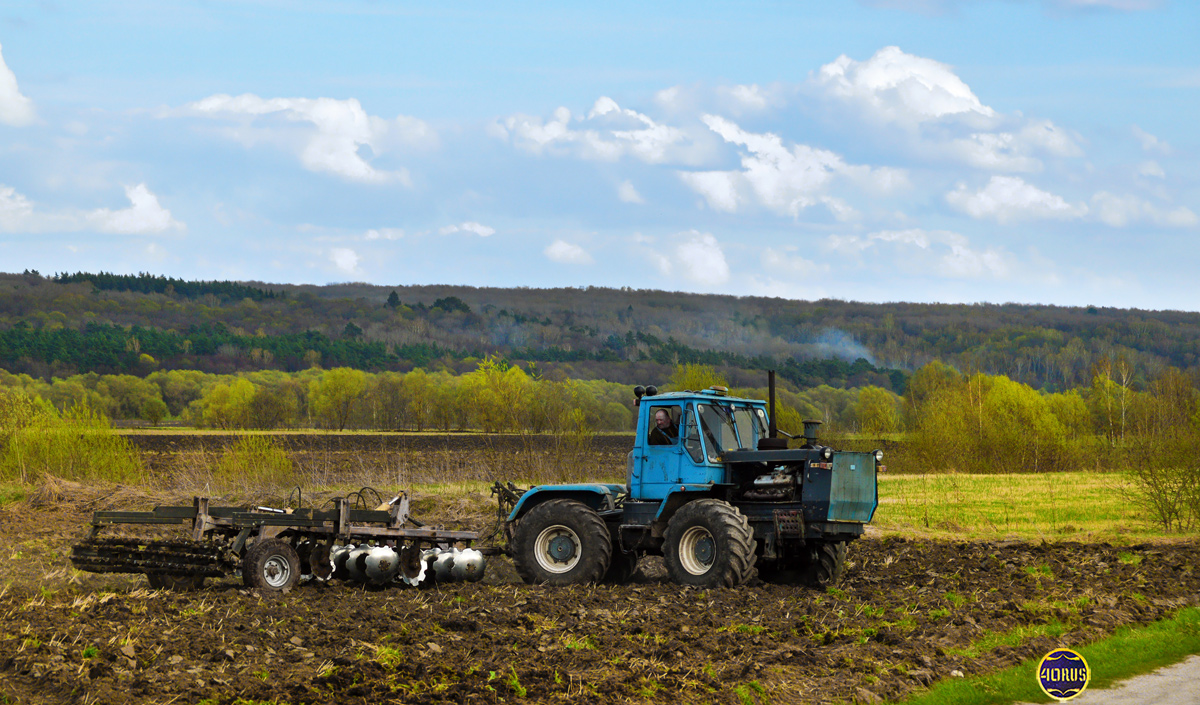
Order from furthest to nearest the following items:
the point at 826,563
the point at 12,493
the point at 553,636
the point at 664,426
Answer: the point at 12,493, the point at 664,426, the point at 826,563, the point at 553,636

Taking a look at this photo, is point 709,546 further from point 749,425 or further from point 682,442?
point 749,425

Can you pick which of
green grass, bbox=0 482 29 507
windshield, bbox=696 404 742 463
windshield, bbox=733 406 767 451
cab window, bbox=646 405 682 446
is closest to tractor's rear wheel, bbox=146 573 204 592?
cab window, bbox=646 405 682 446

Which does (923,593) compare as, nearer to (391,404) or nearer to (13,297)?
(391,404)

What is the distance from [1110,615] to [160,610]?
1025 centimetres

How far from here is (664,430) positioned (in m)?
→ 14.3

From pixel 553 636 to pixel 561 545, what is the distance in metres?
4.12

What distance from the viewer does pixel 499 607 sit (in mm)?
11992

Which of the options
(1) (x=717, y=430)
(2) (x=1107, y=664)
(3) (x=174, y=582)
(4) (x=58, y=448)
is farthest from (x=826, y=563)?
(4) (x=58, y=448)

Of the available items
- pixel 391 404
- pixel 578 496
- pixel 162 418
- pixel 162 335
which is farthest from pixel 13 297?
pixel 578 496

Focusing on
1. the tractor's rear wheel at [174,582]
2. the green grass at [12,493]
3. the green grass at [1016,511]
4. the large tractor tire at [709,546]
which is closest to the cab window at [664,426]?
the large tractor tire at [709,546]

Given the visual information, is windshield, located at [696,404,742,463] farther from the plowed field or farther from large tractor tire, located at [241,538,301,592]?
large tractor tire, located at [241,538,301,592]

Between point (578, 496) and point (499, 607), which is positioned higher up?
point (578, 496)

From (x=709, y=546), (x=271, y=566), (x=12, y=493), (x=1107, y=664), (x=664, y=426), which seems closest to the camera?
(x=1107, y=664)

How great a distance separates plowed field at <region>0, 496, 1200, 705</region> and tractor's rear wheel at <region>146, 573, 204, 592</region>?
1.04 ft
